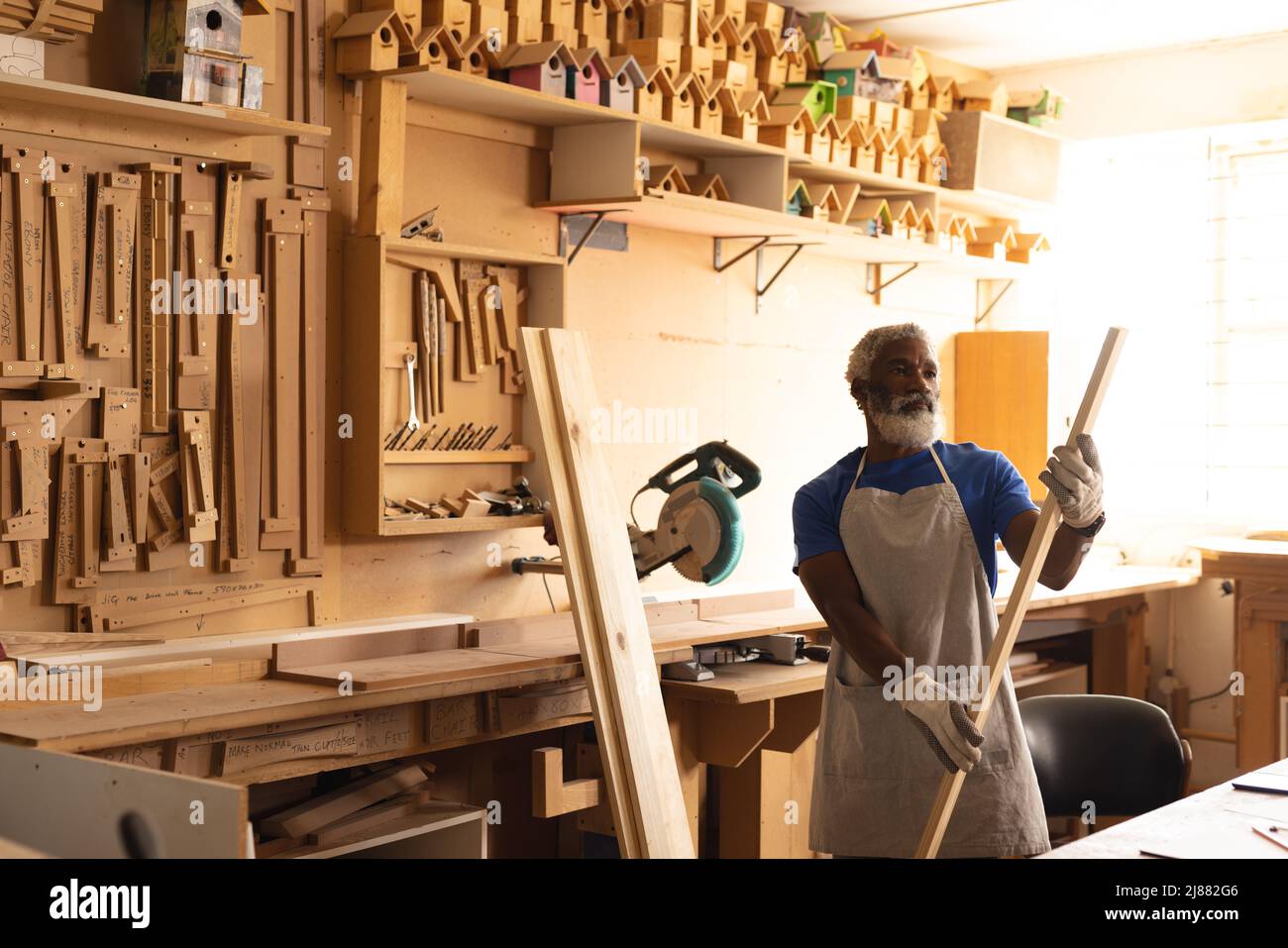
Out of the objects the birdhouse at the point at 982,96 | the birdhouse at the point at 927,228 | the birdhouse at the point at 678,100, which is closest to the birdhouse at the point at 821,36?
the birdhouse at the point at 927,228

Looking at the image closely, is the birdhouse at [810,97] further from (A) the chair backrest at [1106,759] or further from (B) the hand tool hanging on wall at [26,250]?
(B) the hand tool hanging on wall at [26,250]

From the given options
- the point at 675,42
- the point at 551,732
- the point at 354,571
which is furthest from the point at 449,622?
the point at 675,42

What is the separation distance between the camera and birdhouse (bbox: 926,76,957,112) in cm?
555

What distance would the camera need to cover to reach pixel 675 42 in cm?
432

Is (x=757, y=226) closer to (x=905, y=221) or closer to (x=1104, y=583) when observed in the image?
(x=905, y=221)

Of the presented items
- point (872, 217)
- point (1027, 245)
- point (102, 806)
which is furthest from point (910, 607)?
point (1027, 245)

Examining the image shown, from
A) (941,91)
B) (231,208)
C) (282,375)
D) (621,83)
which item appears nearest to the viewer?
(231,208)

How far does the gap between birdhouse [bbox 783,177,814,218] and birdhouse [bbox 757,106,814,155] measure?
0.39 feet

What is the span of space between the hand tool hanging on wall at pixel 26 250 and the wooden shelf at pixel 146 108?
0.14 m

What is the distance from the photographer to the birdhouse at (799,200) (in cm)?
473

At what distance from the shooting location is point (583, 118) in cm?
402

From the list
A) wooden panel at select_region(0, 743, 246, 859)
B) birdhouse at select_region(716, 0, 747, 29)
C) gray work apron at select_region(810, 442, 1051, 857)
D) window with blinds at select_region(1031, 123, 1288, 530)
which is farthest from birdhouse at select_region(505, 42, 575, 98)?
window with blinds at select_region(1031, 123, 1288, 530)

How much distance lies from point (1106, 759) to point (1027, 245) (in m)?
3.37

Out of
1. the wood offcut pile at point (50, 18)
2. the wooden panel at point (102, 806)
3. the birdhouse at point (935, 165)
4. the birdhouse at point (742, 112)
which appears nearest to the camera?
the wooden panel at point (102, 806)
